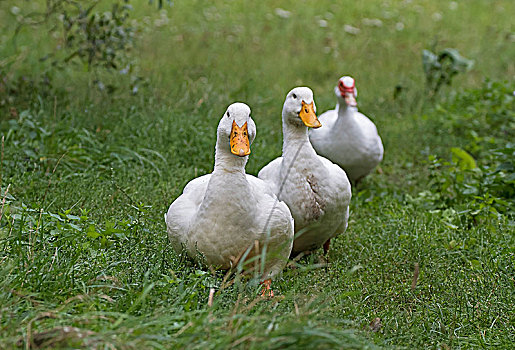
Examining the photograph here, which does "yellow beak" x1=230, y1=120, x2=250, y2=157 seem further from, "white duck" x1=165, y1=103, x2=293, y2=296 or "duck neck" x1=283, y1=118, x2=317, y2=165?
"duck neck" x1=283, y1=118, x2=317, y2=165

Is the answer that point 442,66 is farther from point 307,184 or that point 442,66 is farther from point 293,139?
point 307,184

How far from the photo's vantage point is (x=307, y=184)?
421 cm

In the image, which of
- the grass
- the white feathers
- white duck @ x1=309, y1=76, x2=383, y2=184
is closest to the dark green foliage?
the grass

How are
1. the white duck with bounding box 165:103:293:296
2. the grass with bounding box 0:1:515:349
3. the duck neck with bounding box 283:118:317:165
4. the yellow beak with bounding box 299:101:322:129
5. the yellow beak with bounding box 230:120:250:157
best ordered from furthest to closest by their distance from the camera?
the duck neck with bounding box 283:118:317:165
the yellow beak with bounding box 299:101:322:129
the white duck with bounding box 165:103:293:296
the yellow beak with bounding box 230:120:250:157
the grass with bounding box 0:1:515:349

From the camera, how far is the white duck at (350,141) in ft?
19.4

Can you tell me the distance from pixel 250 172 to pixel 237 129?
7.55ft

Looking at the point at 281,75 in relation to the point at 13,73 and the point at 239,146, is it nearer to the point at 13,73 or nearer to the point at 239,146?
the point at 13,73

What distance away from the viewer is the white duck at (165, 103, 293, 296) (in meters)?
3.53

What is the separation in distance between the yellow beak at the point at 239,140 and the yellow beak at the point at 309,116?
75 centimetres

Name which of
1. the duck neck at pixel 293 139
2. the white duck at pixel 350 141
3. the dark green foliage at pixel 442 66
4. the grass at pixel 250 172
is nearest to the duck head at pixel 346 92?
the white duck at pixel 350 141

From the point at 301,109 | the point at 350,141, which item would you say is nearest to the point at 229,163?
the point at 301,109

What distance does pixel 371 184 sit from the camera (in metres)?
6.41

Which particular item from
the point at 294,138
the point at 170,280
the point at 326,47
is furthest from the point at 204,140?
the point at 326,47

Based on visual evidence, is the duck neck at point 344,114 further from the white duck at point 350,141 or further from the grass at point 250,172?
the grass at point 250,172
